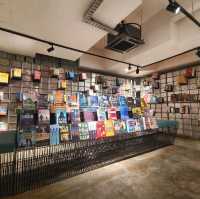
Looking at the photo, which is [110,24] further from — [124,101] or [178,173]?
[178,173]

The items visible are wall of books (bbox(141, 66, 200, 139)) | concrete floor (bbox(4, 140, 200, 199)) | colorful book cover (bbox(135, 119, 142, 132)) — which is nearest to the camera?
concrete floor (bbox(4, 140, 200, 199))

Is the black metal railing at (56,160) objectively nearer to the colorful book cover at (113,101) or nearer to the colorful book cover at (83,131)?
the colorful book cover at (83,131)

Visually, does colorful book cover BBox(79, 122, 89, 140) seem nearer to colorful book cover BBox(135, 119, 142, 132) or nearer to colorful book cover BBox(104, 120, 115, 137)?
colorful book cover BBox(104, 120, 115, 137)

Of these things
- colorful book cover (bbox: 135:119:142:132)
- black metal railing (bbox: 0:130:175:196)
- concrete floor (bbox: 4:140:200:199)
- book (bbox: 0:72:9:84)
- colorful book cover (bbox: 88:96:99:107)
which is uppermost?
book (bbox: 0:72:9:84)

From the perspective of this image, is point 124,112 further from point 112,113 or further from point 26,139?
point 26,139

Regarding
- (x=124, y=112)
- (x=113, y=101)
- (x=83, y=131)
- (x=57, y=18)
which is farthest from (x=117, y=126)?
(x=57, y=18)

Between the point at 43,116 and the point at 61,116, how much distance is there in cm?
36

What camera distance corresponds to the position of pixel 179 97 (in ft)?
20.0

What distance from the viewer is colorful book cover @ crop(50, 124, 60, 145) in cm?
293

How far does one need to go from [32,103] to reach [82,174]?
184 cm

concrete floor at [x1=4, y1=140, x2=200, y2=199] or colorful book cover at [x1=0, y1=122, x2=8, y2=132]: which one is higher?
colorful book cover at [x1=0, y1=122, x2=8, y2=132]

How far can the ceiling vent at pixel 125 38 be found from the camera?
11.5 feet

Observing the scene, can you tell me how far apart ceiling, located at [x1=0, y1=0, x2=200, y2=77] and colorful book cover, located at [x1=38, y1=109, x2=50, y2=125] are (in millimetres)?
1701

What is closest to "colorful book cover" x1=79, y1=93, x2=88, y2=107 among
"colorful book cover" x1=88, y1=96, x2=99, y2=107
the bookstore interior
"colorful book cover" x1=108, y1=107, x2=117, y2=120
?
the bookstore interior
